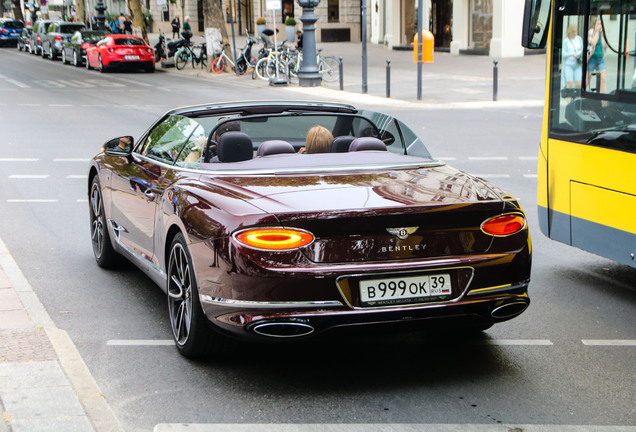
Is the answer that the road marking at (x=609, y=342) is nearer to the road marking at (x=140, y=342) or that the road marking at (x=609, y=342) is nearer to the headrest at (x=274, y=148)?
the headrest at (x=274, y=148)

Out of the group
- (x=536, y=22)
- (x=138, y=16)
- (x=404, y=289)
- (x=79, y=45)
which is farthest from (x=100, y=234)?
(x=138, y=16)

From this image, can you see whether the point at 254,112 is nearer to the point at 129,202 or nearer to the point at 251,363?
the point at 129,202

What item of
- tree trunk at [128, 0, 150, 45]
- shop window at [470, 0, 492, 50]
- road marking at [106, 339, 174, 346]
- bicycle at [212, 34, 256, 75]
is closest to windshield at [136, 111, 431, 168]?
road marking at [106, 339, 174, 346]

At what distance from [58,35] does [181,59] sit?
10712mm

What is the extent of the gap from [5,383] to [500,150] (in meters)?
11.2

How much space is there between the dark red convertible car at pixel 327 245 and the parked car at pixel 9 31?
2530 inches

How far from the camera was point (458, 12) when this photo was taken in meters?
40.4

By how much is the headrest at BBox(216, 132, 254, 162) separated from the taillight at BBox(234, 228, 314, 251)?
104 cm

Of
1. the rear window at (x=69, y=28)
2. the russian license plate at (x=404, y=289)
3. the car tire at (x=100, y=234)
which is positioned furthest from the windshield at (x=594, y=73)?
the rear window at (x=69, y=28)

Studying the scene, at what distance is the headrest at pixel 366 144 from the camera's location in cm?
576

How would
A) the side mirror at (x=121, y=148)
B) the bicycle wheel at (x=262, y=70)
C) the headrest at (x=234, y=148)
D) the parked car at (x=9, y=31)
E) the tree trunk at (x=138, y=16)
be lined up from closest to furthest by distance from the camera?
the headrest at (x=234, y=148)
the side mirror at (x=121, y=148)
the bicycle wheel at (x=262, y=70)
the tree trunk at (x=138, y=16)
the parked car at (x=9, y=31)

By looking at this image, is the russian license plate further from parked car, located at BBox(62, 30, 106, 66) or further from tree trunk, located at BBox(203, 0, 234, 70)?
parked car, located at BBox(62, 30, 106, 66)

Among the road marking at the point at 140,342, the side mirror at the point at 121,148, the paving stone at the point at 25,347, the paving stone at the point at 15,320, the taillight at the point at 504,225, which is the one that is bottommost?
the road marking at the point at 140,342

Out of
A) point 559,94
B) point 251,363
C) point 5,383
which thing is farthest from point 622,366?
point 5,383
